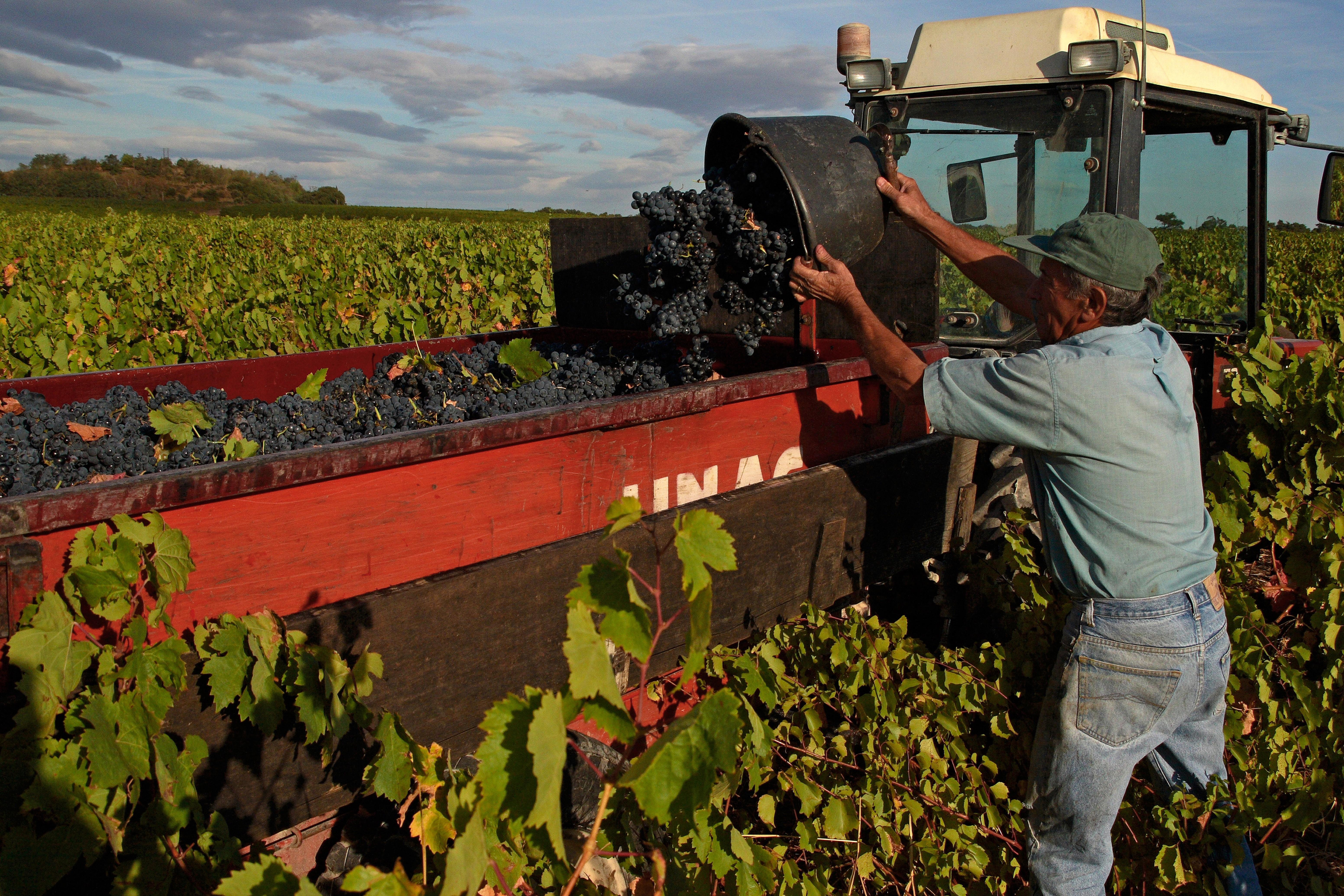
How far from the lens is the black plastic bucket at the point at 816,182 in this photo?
2838 mm

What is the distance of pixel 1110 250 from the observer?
2.22 metres

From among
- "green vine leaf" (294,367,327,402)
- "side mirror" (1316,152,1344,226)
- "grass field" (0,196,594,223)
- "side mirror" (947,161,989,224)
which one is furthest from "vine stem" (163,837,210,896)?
"grass field" (0,196,594,223)

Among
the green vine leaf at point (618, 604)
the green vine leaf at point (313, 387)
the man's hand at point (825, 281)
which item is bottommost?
the green vine leaf at point (618, 604)

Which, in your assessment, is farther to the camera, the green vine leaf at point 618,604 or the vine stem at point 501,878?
the vine stem at point 501,878

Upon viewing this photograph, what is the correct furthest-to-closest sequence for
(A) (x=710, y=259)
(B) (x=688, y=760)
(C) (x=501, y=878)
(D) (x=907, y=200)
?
1. (D) (x=907, y=200)
2. (A) (x=710, y=259)
3. (C) (x=501, y=878)
4. (B) (x=688, y=760)

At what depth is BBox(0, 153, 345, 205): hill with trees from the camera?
7106cm

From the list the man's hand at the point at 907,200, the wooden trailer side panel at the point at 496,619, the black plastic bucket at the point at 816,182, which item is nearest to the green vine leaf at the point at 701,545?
the wooden trailer side panel at the point at 496,619

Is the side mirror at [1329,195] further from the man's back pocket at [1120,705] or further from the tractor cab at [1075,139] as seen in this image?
the man's back pocket at [1120,705]

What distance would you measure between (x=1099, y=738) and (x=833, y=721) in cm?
91

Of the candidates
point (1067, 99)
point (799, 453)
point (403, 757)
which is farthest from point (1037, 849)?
point (1067, 99)

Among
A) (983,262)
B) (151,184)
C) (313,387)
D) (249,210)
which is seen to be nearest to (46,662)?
(313,387)

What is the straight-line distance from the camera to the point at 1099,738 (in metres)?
2.21

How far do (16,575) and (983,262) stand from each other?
2.87 m

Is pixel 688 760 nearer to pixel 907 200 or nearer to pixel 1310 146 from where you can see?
pixel 907 200
